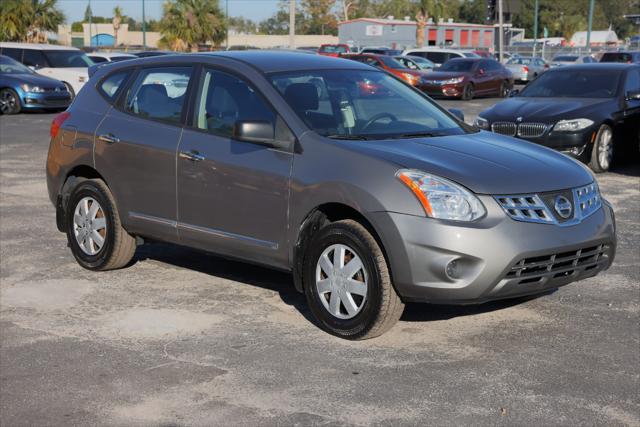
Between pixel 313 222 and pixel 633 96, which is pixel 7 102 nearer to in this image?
pixel 633 96

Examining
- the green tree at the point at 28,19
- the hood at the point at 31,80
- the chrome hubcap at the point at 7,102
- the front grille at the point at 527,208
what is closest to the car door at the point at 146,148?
the front grille at the point at 527,208

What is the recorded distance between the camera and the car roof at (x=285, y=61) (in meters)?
6.52

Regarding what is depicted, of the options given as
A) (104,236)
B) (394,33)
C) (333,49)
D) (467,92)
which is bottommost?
(467,92)

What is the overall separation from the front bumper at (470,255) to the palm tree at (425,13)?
6890 centimetres

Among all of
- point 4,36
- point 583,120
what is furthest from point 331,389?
point 4,36

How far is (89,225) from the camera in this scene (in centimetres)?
740

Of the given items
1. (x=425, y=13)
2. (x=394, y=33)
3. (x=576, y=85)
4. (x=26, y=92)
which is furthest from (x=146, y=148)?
(x=394, y=33)

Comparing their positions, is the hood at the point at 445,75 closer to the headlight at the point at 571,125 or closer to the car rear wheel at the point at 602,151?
the car rear wheel at the point at 602,151

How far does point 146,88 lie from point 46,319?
194 cm

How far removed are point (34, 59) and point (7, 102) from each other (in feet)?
12.3

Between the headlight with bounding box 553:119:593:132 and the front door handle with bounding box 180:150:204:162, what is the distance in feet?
25.3

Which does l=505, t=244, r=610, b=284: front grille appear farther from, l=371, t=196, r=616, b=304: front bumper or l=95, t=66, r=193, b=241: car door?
l=95, t=66, r=193, b=241: car door

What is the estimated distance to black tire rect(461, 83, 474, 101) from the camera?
3108cm

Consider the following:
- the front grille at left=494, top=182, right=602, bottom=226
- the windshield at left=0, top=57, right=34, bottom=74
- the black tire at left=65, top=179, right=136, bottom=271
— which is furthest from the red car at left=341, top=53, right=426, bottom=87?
the front grille at left=494, top=182, right=602, bottom=226
